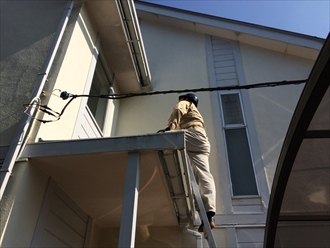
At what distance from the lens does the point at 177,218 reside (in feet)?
15.4

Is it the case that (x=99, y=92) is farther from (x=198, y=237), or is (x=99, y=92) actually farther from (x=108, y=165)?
(x=198, y=237)

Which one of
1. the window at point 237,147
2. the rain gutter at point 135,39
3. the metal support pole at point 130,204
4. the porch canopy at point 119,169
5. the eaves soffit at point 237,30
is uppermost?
the eaves soffit at point 237,30

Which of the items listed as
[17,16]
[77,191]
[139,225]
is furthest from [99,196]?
[17,16]

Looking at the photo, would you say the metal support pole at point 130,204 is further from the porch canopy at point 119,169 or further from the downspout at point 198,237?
the downspout at point 198,237

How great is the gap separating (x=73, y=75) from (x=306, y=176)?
347cm

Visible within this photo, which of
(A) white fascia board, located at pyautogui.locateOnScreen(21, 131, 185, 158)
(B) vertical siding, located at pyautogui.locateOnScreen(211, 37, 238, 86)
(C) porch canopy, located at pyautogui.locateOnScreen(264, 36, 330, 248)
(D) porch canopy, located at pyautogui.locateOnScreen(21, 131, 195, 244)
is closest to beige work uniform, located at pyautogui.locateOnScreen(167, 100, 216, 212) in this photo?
(D) porch canopy, located at pyautogui.locateOnScreen(21, 131, 195, 244)

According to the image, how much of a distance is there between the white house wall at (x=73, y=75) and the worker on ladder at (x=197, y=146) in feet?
4.80

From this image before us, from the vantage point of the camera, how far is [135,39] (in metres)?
6.21

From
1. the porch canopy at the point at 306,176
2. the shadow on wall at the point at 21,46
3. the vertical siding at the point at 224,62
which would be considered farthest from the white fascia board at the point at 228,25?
the porch canopy at the point at 306,176

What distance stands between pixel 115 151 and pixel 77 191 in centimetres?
117

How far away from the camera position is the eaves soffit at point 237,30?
696 cm

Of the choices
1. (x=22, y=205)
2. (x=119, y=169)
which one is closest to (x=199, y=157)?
(x=119, y=169)

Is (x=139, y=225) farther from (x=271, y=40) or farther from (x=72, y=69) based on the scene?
(x=271, y=40)

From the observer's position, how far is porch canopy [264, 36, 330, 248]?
2016 mm
